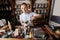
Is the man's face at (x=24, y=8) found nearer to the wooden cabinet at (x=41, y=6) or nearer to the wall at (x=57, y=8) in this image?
the wooden cabinet at (x=41, y=6)

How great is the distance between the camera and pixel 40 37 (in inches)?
44.6

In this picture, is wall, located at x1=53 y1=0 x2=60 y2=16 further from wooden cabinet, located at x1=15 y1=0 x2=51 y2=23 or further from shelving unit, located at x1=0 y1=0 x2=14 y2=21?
shelving unit, located at x1=0 y1=0 x2=14 y2=21

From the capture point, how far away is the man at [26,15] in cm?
139

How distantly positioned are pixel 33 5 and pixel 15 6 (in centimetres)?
17

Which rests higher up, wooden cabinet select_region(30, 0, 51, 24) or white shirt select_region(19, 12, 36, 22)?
wooden cabinet select_region(30, 0, 51, 24)

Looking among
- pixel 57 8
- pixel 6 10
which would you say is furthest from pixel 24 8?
pixel 57 8

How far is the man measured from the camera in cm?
139

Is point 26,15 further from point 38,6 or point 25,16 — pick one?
point 38,6

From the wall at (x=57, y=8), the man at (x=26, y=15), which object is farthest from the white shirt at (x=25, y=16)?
the wall at (x=57, y=8)

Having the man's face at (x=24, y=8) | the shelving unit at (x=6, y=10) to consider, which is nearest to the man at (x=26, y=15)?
the man's face at (x=24, y=8)

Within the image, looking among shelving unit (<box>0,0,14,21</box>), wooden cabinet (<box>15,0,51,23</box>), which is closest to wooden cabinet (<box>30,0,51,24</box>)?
wooden cabinet (<box>15,0,51,23</box>)

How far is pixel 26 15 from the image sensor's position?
1.40 m

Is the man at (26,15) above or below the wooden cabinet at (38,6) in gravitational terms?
below

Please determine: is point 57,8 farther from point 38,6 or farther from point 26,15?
point 26,15
